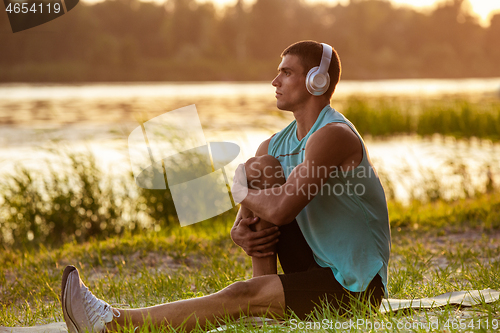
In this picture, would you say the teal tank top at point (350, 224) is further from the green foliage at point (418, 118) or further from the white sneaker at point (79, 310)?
the green foliage at point (418, 118)

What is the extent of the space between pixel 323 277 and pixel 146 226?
13.0 ft

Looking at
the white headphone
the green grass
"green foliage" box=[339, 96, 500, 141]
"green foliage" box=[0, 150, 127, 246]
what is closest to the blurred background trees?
"green foliage" box=[339, 96, 500, 141]

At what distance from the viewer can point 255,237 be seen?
2.78m

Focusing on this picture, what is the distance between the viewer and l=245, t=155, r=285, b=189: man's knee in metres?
2.79

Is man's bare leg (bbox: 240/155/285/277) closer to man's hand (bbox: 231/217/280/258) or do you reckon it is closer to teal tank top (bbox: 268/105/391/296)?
man's hand (bbox: 231/217/280/258)

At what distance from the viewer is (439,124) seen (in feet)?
48.0

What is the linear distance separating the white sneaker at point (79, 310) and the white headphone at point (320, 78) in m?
1.46

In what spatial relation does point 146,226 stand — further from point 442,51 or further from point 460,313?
point 442,51

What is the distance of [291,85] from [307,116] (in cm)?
18

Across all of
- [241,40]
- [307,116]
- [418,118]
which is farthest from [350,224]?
[241,40]

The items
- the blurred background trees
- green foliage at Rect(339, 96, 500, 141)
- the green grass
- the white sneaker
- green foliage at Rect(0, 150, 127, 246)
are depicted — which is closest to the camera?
the white sneaker

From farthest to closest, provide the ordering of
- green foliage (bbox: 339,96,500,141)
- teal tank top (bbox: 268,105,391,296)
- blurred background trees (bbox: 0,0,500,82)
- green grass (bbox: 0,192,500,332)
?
1. blurred background trees (bbox: 0,0,500,82)
2. green foliage (bbox: 339,96,500,141)
3. green grass (bbox: 0,192,500,332)
4. teal tank top (bbox: 268,105,391,296)

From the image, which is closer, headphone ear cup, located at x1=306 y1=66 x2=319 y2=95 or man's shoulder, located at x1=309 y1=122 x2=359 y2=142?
man's shoulder, located at x1=309 y1=122 x2=359 y2=142

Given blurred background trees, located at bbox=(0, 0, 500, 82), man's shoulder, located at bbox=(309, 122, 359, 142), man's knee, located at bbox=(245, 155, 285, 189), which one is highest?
blurred background trees, located at bbox=(0, 0, 500, 82)
